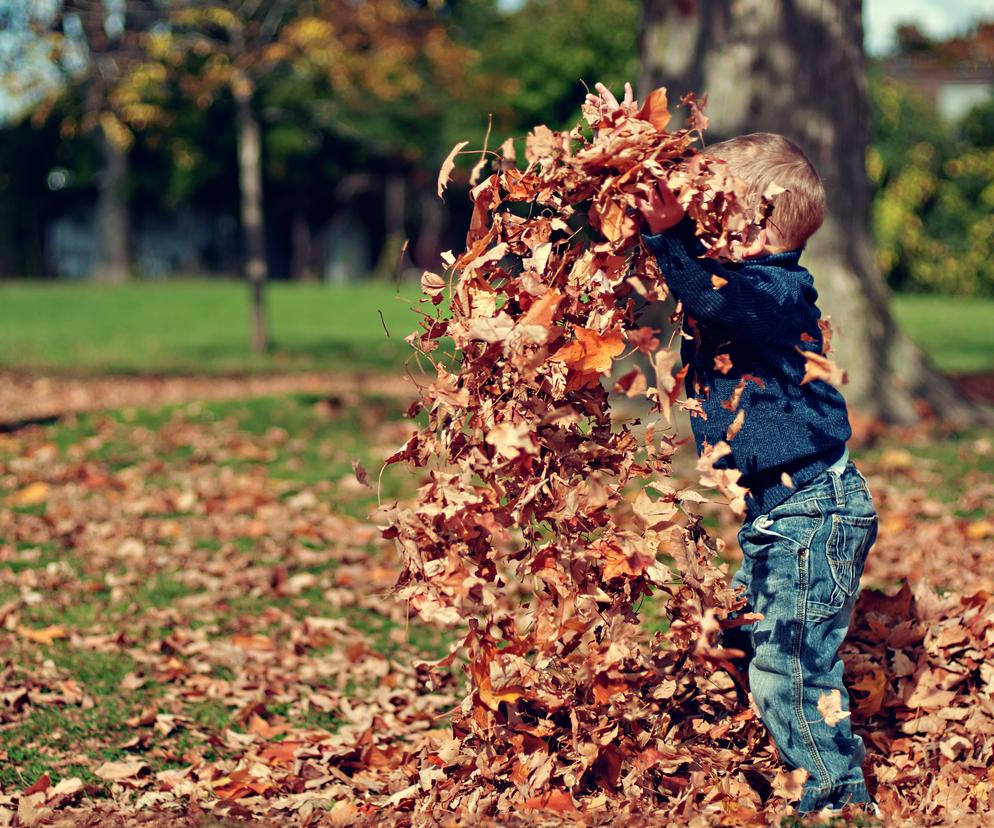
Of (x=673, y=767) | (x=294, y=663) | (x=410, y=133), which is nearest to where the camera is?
(x=673, y=767)

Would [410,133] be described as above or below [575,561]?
above

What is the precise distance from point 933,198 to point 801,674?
102ft

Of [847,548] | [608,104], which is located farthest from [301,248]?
[847,548]

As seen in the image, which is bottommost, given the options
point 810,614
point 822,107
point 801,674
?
point 801,674

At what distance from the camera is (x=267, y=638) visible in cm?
492

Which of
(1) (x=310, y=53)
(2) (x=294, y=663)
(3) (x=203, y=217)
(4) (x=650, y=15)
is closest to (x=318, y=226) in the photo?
(3) (x=203, y=217)

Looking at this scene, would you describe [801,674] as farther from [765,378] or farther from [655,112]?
[655,112]

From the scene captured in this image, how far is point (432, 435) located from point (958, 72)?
4974 cm

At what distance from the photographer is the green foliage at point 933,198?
30.5m

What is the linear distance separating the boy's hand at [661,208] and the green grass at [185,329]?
9410 mm

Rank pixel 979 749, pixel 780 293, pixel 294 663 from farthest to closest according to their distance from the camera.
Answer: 1. pixel 294 663
2. pixel 979 749
3. pixel 780 293

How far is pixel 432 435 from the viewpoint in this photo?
2982mm

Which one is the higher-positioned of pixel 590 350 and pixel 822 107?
pixel 822 107

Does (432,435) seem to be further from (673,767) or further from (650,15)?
(650,15)
